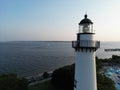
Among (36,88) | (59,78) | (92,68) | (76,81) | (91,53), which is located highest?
(91,53)

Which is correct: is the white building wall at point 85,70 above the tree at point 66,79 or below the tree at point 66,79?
above

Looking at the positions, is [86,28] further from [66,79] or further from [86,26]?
[66,79]

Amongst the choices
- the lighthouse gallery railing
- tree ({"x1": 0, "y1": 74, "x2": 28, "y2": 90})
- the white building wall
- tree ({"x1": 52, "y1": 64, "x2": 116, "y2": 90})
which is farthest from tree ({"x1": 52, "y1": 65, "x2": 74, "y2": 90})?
the lighthouse gallery railing

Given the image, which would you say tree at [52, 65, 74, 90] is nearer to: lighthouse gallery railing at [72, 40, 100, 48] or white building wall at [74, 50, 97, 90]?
white building wall at [74, 50, 97, 90]

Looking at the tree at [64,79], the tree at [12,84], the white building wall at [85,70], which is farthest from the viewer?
the tree at [64,79]

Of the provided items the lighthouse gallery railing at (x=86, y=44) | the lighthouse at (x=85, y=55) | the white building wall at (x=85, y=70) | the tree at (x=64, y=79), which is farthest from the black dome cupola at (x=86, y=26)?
the tree at (x=64, y=79)

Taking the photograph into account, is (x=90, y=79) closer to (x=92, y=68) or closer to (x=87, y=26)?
(x=92, y=68)

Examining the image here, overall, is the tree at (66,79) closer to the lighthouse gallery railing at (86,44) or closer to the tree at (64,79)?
the tree at (64,79)

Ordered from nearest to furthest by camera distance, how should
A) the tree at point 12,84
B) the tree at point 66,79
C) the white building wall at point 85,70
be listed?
the white building wall at point 85,70 → the tree at point 12,84 → the tree at point 66,79

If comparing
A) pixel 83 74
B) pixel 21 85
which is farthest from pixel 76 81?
pixel 21 85
